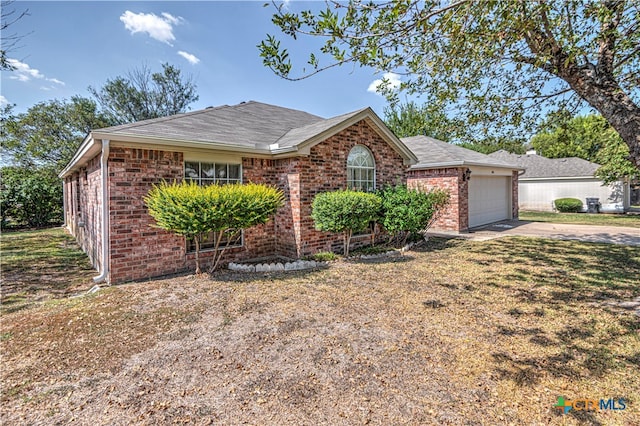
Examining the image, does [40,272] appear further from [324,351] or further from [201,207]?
[324,351]

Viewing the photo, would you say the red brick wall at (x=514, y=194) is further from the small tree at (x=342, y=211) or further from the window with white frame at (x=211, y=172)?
the window with white frame at (x=211, y=172)

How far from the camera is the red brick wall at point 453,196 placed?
13.0 meters

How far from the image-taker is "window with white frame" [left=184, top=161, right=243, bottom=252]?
24.4ft

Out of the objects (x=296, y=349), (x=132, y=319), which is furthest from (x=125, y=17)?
(x=296, y=349)

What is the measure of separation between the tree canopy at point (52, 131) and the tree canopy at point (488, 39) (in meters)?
27.2

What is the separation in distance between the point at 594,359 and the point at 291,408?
337cm

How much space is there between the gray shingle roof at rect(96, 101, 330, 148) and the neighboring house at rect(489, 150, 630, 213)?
16.5 meters

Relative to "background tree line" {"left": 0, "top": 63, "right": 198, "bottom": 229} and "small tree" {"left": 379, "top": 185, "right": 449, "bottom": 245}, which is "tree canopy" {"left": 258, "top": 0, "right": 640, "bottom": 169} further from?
"background tree line" {"left": 0, "top": 63, "right": 198, "bottom": 229}

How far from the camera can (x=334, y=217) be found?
7.68 m

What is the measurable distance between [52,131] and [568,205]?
39.2 meters

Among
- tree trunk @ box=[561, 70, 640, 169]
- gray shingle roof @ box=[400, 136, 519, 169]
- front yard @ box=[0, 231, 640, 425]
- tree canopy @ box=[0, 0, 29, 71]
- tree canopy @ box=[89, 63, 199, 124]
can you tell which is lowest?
front yard @ box=[0, 231, 640, 425]

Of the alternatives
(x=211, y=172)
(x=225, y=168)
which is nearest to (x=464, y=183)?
(x=225, y=168)

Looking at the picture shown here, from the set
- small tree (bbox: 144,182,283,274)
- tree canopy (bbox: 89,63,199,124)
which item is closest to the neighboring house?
small tree (bbox: 144,182,283,274)

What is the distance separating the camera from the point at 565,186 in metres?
23.3
